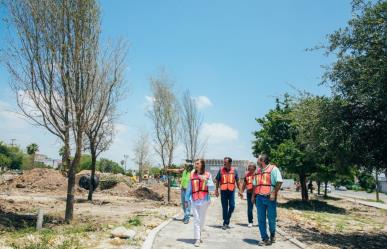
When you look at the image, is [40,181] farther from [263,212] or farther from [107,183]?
[263,212]

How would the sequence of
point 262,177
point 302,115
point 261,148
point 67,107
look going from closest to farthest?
point 262,177 → point 67,107 → point 302,115 → point 261,148

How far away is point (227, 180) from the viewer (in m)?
11.2

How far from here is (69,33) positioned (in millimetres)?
11891

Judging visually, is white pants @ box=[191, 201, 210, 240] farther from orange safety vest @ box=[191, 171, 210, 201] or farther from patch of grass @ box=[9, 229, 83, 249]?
patch of grass @ box=[9, 229, 83, 249]

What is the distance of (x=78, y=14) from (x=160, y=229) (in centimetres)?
692

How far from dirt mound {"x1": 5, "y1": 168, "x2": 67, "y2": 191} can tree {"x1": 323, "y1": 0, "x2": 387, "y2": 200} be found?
87.9 ft

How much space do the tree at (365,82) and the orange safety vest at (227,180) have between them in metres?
4.31

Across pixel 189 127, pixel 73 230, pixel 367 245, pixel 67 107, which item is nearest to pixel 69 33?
pixel 67 107

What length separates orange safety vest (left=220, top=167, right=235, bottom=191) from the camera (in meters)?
11.1

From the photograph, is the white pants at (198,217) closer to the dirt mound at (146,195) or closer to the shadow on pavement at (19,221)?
the shadow on pavement at (19,221)

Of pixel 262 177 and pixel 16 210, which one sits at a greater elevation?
pixel 262 177

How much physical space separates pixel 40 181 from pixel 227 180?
2765cm

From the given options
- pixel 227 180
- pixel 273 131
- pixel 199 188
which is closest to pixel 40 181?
pixel 273 131

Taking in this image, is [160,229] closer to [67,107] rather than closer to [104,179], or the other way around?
[67,107]
